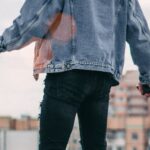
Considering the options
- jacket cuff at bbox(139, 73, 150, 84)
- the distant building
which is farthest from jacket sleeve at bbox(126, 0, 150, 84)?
the distant building

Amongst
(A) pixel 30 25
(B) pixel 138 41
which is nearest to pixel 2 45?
(A) pixel 30 25

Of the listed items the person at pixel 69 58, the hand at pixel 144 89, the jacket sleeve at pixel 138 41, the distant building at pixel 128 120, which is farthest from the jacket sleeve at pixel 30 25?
the distant building at pixel 128 120

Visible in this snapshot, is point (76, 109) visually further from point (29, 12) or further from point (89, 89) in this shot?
point (29, 12)

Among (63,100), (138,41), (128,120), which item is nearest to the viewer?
(63,100)

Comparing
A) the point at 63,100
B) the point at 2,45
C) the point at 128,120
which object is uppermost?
the point at 2,45

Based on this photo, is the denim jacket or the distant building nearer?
the denim jacket

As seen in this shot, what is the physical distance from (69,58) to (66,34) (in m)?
0.05

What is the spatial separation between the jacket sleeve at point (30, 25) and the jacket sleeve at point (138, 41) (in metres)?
0.20

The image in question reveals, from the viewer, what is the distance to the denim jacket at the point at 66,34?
3.91 ft

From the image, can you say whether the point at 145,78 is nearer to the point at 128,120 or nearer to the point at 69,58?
the point at 69,58

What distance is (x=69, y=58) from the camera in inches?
46.9

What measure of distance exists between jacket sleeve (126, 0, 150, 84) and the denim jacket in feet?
0.25

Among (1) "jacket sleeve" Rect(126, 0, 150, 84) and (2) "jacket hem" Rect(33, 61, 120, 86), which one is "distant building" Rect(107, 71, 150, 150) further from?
(2) "jacket hem" Rect(33, 61, 120, 86)

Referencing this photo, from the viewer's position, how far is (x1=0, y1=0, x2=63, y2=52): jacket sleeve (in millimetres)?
1189
